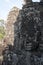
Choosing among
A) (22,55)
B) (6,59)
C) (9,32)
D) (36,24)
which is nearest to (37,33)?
(36,24)

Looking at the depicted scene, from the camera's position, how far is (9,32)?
34.6 m

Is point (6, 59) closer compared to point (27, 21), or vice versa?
point (27, 21)

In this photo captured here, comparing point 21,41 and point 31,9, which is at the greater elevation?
point 31,9

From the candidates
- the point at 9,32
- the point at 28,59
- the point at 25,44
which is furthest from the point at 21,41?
the point at 9,32

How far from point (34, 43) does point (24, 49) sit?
1.02m

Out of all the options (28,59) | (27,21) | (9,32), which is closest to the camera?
(28,59)

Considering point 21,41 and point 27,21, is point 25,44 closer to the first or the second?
point 21,41

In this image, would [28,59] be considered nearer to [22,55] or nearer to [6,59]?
[22,55]

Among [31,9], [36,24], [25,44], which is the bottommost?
[25,44]

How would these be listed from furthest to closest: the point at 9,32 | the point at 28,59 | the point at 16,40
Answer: the point at 9,32 → the point at 16,40 → the point at 28,59

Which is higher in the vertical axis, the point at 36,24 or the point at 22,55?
the point at 36,24

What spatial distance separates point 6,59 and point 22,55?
115 inches

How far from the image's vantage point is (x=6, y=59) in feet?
71.8

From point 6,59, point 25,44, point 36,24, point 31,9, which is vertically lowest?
point 6,59
